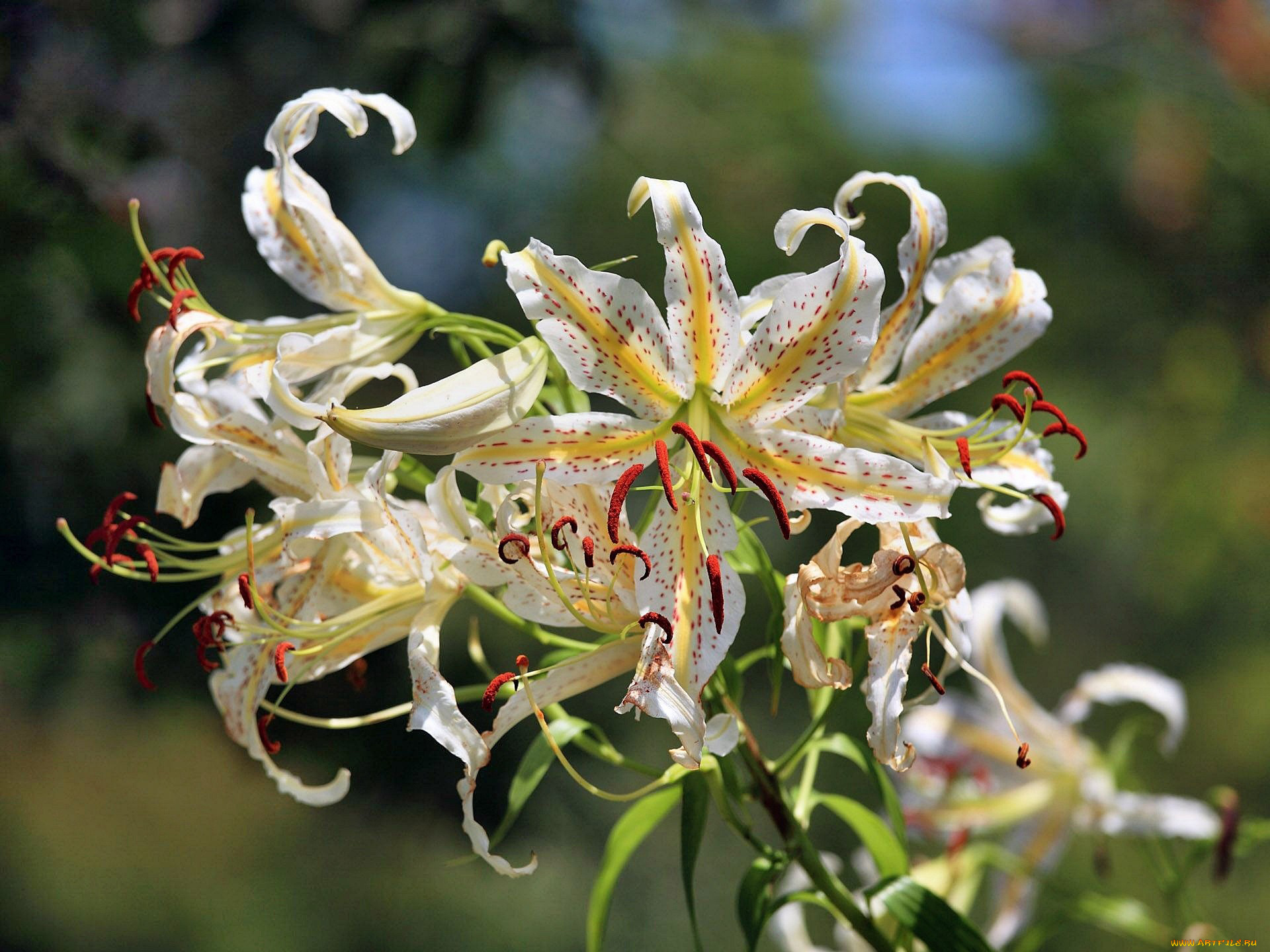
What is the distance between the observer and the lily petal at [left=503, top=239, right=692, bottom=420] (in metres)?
0.71

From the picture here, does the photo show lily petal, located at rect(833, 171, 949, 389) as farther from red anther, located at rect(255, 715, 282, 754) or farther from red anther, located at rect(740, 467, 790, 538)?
red anther, located at rect(255, 715, 282, 754)

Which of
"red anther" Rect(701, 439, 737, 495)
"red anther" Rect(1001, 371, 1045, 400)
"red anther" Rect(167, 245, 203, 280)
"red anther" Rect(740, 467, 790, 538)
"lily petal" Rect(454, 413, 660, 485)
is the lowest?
"red anther" Rect(167, 245, 203, 280)

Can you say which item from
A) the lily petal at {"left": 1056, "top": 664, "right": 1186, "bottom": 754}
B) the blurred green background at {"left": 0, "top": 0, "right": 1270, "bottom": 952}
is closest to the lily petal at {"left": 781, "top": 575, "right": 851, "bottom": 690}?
the lily petal at {"left": 1056, "top": 664, "right": 1186, "bottom": 754}

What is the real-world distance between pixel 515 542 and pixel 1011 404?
0.35 m

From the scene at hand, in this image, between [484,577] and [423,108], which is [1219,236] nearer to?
[423,108]

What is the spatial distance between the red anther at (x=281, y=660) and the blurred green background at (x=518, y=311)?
938 millimetres

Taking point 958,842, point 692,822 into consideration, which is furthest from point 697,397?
point 958,842

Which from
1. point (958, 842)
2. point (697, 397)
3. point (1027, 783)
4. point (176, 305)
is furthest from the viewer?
point (1027, 783)

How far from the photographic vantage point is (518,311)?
285cm

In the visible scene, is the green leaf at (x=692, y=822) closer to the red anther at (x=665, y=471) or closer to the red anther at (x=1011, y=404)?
the red anther at (x=665, y=471)

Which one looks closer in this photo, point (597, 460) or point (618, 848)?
point (597, 460)

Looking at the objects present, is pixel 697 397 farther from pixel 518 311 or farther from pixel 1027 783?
pixel 518 311

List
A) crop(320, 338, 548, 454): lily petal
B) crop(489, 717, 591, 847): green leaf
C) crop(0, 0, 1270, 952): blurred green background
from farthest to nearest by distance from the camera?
1. crop(0, 0, 1270, 952): blurred green background
2. crop(489, 717, 591, 847): green leaf
3. crop(320, 338, 548, 454): lily petal

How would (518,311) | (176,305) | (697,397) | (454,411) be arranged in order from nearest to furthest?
(454,411)
(697,397)
(176,305)
(518,311)
